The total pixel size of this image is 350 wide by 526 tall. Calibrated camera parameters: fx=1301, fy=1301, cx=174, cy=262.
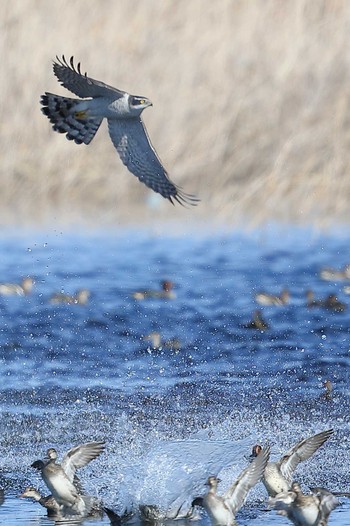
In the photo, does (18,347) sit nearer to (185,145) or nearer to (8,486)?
(8,486)

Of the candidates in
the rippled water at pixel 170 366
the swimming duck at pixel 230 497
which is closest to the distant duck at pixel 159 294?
the rippled water at pixel 170 366

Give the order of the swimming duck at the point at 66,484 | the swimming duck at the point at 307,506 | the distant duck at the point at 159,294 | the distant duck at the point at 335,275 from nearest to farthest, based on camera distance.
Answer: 1. the swimming duck at the point at 307,506
2. the swimming duck at the point at 66,484
3. the distant duck at the point at 159,294
4. the distant duck at the point at 335,275

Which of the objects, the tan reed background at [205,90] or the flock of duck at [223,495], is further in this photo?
the tan reed background at [205,90]

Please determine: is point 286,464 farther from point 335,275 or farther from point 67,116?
point 335,275

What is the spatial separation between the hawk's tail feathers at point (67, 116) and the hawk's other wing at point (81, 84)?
9cm

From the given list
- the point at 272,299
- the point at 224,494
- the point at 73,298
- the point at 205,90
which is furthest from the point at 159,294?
the point at 224,494

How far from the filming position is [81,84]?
7195 mm

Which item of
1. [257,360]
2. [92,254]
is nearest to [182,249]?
[92,254]

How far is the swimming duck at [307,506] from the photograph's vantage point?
17.8 feet

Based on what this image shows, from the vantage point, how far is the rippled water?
255 inches

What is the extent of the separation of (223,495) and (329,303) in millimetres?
5602

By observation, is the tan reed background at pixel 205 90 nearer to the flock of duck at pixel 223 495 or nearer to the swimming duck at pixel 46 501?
the flock of duck at pixel 223 495

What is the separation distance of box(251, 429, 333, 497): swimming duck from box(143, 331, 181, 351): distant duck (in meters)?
3.62

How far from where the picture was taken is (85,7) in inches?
575
